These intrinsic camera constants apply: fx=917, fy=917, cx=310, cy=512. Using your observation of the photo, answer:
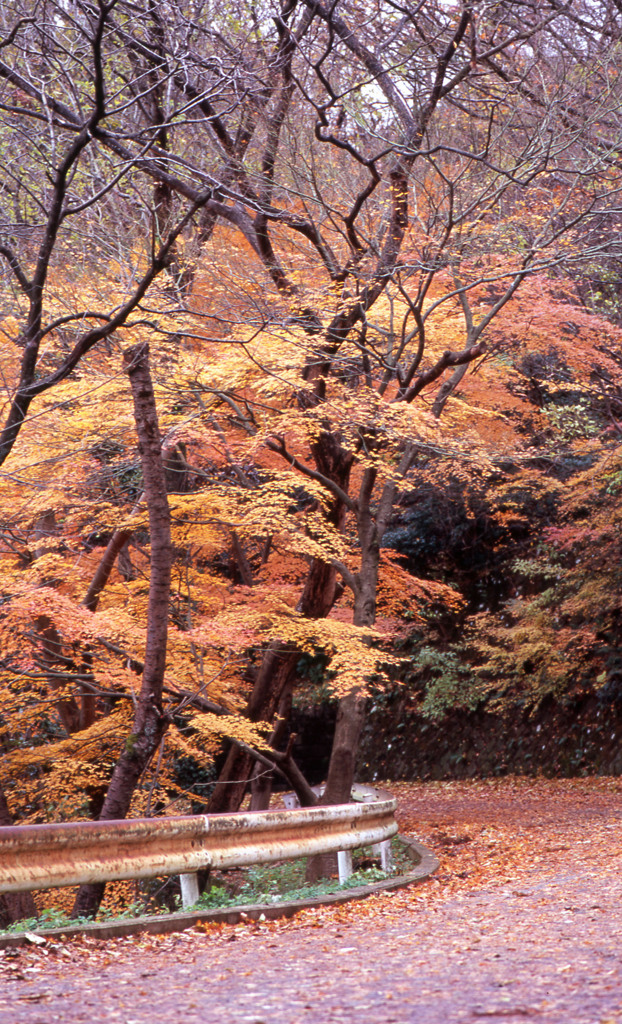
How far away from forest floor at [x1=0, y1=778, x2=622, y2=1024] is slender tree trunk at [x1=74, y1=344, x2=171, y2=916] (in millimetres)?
3063

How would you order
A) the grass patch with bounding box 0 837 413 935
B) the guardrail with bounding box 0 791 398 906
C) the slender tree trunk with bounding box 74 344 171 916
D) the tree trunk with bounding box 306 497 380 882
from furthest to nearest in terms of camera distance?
1. the tree trunk with bounding box 306 497 380 882
2. the slender tree trunk with bounding box 74 344 171 916
3. the grass patch with bounding box 0 837 413 935
4. the guardrail with bounding box 0 791 398 906

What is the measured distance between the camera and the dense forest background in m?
9.55

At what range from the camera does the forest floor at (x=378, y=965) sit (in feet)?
10.8

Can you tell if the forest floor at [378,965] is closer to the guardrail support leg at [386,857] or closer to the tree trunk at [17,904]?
the guardrail support leg at [386,857]

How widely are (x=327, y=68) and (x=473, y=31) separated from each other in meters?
2.06

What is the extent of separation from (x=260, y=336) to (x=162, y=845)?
7028 mm

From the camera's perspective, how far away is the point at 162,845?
18.9ft

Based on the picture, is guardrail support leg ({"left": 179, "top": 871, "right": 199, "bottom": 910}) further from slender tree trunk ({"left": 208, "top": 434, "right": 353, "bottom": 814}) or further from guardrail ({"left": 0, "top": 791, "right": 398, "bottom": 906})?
slender tree trunk ({"left": 208, "top": 434, "right": 353, "bottom": 814})

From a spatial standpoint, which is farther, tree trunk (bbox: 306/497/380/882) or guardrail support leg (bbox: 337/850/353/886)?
tree trunk (bbox: 306/497/380/882)

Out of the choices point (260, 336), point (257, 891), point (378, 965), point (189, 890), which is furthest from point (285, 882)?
point (378, 965)

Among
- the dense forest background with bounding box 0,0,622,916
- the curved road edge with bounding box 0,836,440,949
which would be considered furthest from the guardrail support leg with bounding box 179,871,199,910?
the dense forest background with bounding box 0,0,622,916

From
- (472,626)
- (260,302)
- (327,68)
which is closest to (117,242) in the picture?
(260,302)

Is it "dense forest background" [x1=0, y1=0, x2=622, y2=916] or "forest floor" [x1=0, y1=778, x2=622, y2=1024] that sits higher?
"dense forest background" [x1=0, y1=0, x2=622, y2=916]

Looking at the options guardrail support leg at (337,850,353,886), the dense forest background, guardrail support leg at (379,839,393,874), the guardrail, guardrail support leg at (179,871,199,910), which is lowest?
guardrail support leg at (379,839,393,874)
